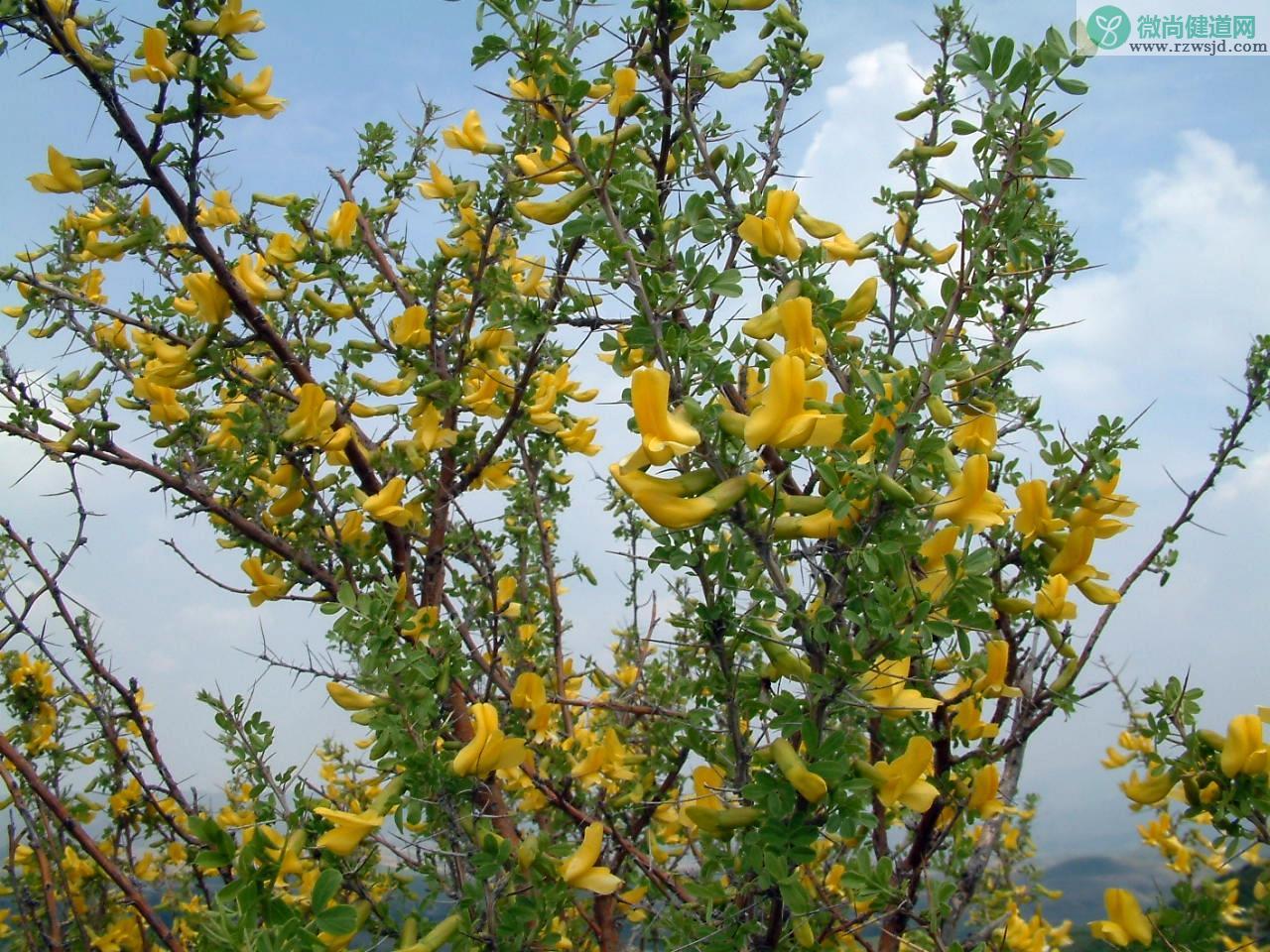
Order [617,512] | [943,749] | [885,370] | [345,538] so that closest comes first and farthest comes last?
[885,370] → [943,749] → [345,538] → [617,512]

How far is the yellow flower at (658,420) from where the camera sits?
3.62ft

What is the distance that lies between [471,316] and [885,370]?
3.91ft

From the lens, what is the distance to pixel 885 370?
5.82 feet

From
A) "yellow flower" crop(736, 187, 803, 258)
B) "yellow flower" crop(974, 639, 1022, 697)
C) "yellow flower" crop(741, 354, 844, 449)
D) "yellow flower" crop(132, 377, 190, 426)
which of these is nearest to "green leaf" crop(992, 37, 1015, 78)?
"yellow flower" crop(736, 187, 803, 258)

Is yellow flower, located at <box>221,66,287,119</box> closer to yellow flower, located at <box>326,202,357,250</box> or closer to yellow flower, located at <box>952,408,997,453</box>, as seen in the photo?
yellow flower, located at <box>326,202,357,250</box>

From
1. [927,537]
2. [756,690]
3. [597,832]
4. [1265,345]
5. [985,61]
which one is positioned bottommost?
[597,832]

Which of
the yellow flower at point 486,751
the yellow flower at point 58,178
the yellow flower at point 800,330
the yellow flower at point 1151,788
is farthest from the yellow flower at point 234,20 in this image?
the yellow flower at point 1151,788

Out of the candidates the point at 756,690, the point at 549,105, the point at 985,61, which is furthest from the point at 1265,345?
the point at 549,105

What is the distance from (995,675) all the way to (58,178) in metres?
2.04

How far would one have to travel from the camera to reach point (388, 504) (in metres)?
2.20

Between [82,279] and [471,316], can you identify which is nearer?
[471,316]

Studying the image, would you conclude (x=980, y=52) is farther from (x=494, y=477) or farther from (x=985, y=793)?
(x=494, y=477)

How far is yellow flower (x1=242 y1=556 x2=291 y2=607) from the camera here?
88.9 inches

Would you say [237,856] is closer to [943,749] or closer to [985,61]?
[943,749]
